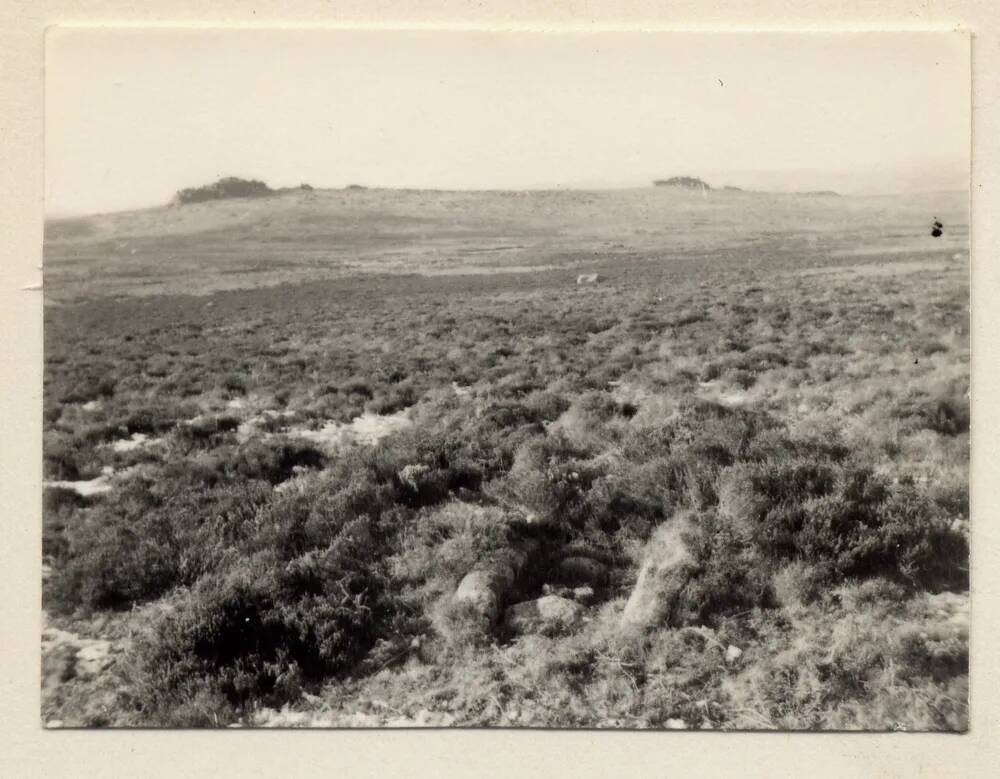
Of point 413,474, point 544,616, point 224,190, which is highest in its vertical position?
point 224,190

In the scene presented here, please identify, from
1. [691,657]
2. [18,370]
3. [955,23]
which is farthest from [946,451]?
[18,370]

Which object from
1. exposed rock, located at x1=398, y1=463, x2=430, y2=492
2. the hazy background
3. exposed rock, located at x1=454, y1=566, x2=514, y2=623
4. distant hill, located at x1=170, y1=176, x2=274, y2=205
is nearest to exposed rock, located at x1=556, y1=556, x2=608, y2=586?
exposed rock, located at x1=454, y1=566, x2=514, y2=623

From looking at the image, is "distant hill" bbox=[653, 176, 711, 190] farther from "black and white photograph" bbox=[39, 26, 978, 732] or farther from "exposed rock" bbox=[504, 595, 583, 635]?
"exposed rock" bbox=[504, 595, 583, 635]

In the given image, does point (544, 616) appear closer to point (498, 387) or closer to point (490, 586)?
point (490, 586)

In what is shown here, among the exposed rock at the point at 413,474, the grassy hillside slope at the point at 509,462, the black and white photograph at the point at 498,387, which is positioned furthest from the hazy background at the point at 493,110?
the exposed rock at the point at 413,474

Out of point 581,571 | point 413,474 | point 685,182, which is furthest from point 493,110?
point 581,571

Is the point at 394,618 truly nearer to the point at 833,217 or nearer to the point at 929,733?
the point at 929,733
